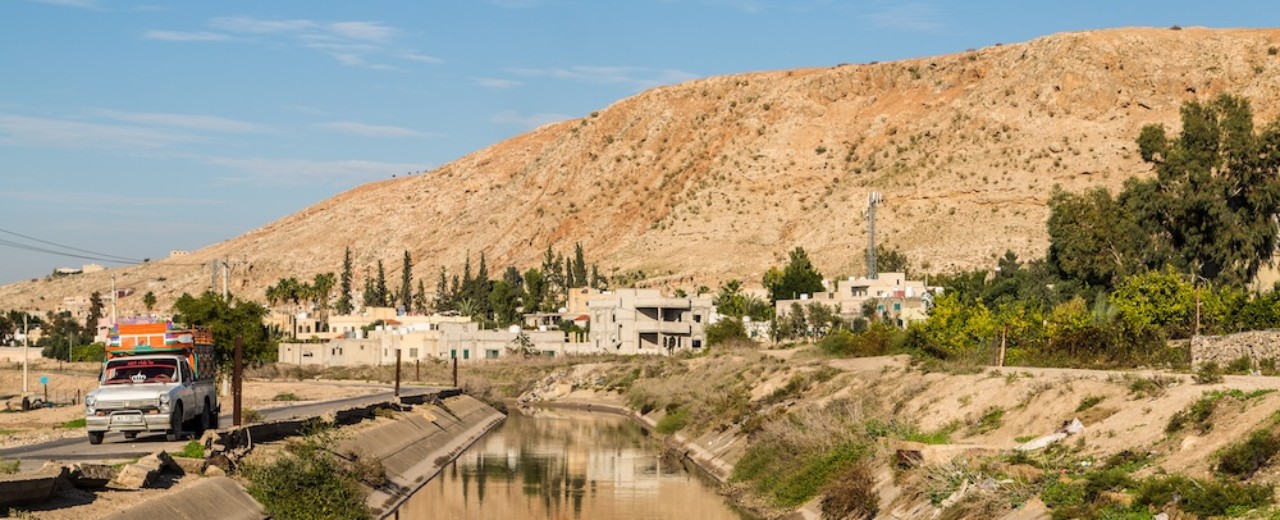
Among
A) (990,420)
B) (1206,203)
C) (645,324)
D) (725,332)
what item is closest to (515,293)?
(645,324)

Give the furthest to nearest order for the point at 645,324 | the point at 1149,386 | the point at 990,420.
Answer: the point at 645,324, the point at 990,420, the point at 1149,386

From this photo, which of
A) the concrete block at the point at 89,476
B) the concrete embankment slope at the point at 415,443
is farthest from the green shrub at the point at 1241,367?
the concrete block at the point at 89,476

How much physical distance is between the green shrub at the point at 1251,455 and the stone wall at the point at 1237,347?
25709 mm

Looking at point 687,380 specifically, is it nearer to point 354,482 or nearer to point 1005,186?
point 354,482

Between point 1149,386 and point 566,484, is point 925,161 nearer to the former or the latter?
point 566,484

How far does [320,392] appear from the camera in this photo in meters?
85.8

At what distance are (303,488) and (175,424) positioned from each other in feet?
12.6

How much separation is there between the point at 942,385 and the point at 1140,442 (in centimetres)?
1736

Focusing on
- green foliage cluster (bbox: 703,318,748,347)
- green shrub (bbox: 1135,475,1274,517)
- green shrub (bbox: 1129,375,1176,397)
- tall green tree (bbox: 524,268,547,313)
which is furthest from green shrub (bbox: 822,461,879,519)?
tall green tree (bbox: 524,268,547,313)

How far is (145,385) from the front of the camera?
110 ft

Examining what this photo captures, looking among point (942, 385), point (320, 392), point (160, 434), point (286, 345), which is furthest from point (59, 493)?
point (286, 345)

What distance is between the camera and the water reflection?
42.4 m

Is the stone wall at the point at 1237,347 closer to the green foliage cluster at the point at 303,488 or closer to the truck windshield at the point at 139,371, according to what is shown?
the green foliage cluster at the point at 303,488

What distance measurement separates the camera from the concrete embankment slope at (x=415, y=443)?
144 ft
